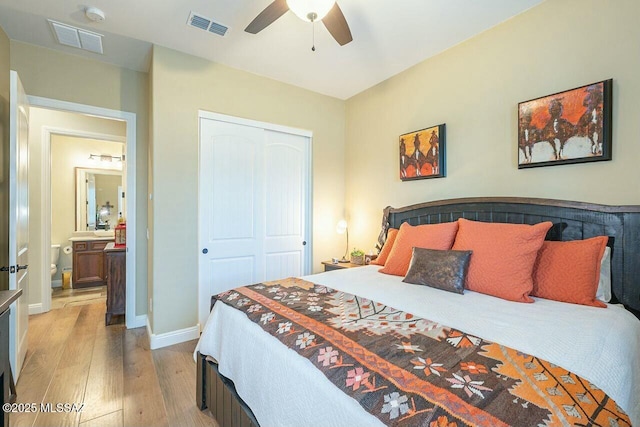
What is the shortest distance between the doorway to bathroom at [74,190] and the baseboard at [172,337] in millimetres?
721

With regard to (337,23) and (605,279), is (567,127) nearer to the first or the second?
(605,279)

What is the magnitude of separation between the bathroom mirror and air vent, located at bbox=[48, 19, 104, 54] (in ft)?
10.3

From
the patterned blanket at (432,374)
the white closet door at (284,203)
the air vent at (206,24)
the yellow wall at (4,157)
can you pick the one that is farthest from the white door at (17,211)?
the white closet door at (284,203)

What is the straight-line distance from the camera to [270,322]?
142 centimetres

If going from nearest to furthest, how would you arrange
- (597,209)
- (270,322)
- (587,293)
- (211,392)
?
(270,322)
(587,293)
(211,392)
(597,209)

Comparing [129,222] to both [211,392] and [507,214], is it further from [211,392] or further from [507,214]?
[507,214]

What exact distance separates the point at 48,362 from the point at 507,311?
3434mm

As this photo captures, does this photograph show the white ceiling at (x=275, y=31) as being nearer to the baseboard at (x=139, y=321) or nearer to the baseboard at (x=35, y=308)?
the baseboard at (x=139, y=321)

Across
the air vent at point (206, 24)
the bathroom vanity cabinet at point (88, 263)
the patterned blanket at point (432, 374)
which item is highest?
the air vent at point (206, 24)

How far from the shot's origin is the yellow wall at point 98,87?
2.72 meters

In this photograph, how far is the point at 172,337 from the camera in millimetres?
2807

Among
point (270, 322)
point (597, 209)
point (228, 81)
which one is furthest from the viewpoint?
point (228, 81)

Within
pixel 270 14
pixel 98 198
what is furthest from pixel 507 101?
pixel 98 198

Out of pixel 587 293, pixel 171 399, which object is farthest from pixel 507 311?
pixel 171 399
